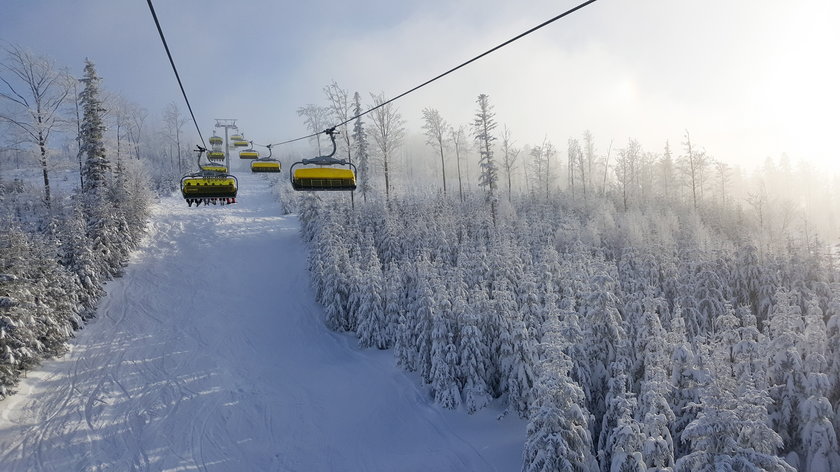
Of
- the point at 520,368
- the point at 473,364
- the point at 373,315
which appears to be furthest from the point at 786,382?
the point at 373,315

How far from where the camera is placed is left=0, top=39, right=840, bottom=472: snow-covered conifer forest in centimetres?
1042

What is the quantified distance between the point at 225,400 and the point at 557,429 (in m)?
17.0

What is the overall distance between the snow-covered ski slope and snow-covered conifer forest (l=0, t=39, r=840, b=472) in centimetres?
131

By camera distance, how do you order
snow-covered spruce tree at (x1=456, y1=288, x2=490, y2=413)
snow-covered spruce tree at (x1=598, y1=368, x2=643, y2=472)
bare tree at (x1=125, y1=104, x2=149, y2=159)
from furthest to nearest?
bare tree at (x1=125, y1=104, x2=149, y2=159) < snow-covered spruce tree at (x1=456, y1=288, x2=490, y2=413) < snow-covered spruce tree at (x1=598, y1=368, x2=643, y2=472)

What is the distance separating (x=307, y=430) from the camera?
61.5ft

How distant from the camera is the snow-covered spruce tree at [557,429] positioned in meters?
10.3

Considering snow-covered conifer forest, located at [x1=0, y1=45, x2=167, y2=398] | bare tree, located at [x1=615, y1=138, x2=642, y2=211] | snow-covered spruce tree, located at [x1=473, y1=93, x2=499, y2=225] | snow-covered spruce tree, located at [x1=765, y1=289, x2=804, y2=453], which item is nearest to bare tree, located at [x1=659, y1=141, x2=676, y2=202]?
bare tree, located at [x1=615, y1=138, x2=642, y2=211]

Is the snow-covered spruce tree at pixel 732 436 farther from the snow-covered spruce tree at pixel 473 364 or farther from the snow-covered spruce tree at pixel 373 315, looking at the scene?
the snow-covered spruce tree at pixel 373 315

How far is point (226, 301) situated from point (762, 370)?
32035mm

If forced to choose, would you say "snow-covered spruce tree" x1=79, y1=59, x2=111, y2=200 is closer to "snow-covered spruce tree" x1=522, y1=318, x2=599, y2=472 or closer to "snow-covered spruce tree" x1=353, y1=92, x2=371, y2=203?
"snow-covered spruce tree" x1=353, y1=92, x2=371, y2=203

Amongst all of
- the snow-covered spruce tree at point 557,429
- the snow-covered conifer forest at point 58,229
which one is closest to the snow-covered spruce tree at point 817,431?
the snow-covered spruce tree at point 557,429

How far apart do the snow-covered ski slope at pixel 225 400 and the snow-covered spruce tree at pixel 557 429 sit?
17.5ft

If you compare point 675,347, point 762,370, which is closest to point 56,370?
point 675,347

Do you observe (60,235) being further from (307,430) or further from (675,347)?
(675,347)
